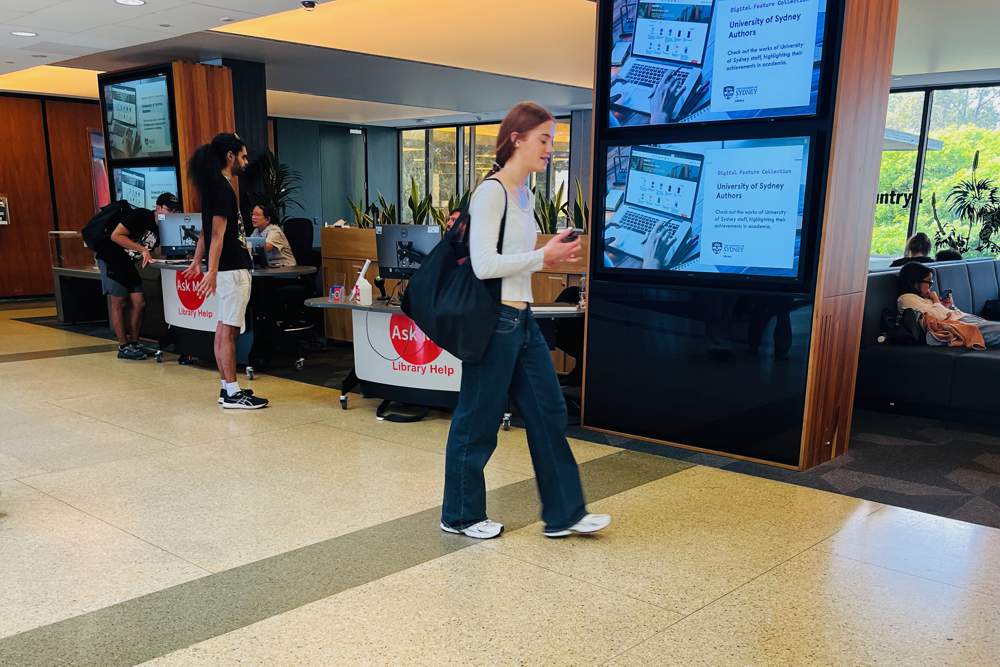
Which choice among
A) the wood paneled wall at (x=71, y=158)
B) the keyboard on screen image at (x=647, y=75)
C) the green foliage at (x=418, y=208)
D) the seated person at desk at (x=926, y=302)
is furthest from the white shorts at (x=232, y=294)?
the wood paneled wall at (x=71, y=158)

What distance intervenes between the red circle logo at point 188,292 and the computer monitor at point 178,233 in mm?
376

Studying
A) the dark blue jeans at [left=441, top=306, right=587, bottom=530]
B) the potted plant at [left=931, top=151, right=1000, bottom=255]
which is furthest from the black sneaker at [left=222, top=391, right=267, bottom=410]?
the potted plant at [left=931, top=151, right=1000, bottom=255]

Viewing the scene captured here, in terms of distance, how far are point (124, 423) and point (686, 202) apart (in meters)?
3.59

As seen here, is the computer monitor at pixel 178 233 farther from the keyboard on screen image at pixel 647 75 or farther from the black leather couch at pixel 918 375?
the black leather couch at pixel 918 375

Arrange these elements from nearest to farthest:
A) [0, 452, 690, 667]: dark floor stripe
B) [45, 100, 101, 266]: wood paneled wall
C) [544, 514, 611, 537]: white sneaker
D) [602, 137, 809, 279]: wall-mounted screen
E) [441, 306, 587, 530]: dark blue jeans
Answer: [0, 452, 690, 667]: dark floor stripe < [441, 306, 587, 530]: dark blue jeans < [544, 514, 611, 537]: white sneaker < [602, 137, 809, 279]: wall-mounted screen < [45, 100, 101, 266]: wood paneled wall

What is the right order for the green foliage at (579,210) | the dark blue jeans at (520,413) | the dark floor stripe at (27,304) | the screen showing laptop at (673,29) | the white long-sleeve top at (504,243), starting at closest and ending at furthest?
the white long-sleeve top at (504,243), the dark blue jeans at (520,413), the screen showing laptop at (673,29), the green foliage at (579,210), the dark floor stripe at (27,304)

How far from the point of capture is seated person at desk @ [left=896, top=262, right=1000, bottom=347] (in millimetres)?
5406

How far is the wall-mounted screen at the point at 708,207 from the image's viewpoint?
12.8ft

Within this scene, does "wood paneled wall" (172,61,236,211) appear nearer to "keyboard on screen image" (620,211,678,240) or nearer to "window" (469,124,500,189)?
"keyboard on screen image" (620,211,678,240)

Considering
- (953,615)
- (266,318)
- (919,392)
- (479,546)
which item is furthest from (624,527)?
(266,318)

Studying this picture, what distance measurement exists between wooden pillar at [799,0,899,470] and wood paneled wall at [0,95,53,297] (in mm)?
11280

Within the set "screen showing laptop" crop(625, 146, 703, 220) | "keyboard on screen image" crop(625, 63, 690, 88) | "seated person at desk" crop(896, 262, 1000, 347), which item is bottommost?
"seated person at desk" crop(896, 262, 1000, 347)

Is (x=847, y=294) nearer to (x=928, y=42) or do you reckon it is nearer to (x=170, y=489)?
(x=170, y=489)

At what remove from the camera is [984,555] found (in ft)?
10.1
